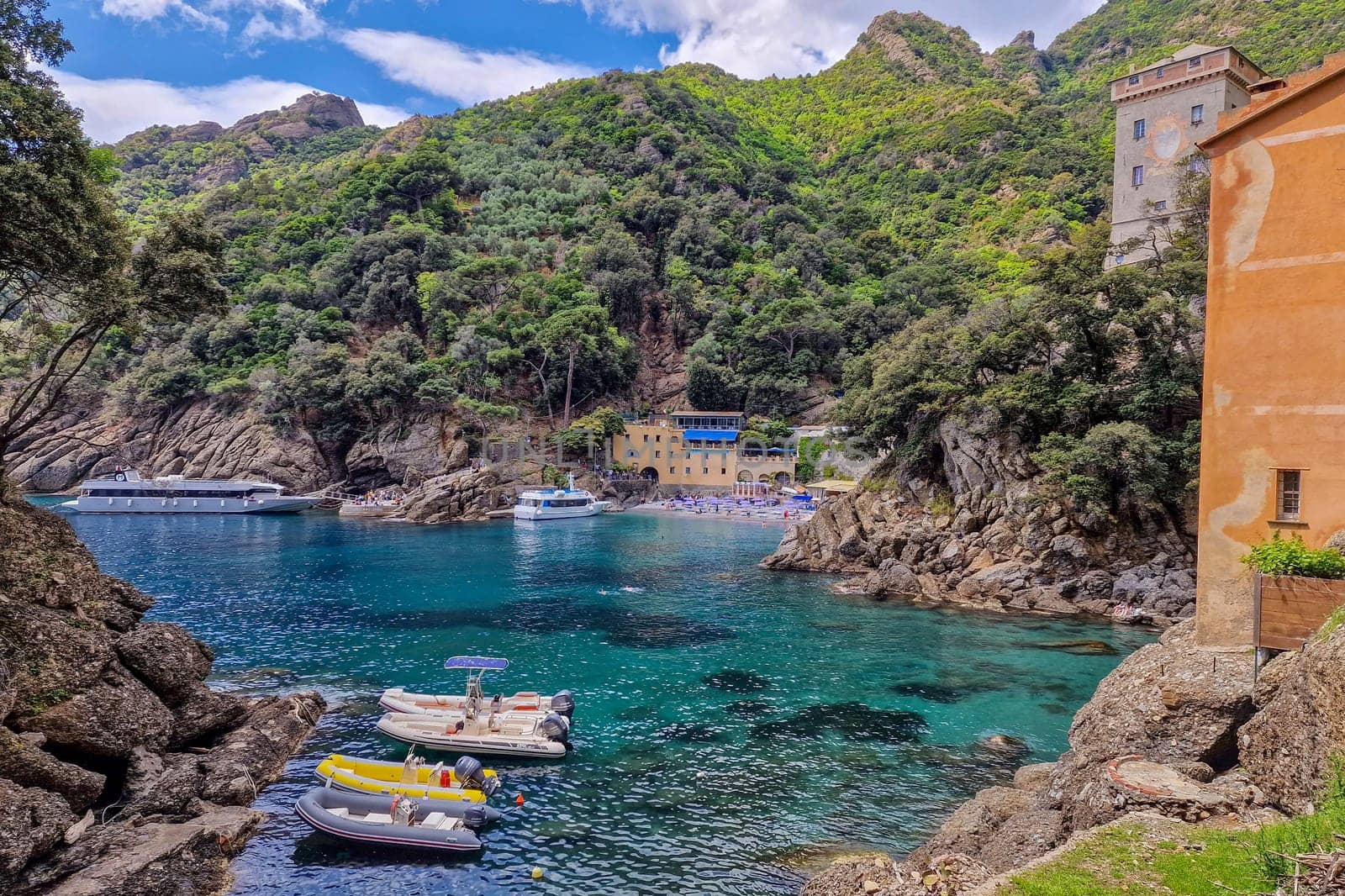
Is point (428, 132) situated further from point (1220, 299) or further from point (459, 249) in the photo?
point (1220, 299)

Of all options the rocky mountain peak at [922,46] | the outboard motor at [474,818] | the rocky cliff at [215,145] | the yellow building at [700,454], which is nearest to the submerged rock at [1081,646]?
the outboard motor at [474,818]

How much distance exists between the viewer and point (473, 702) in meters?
21.9

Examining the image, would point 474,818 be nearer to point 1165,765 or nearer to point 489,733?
point 489,733

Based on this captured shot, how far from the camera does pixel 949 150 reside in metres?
128

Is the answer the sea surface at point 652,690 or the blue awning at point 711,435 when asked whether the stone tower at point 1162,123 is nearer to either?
the sea surface at point 652,690

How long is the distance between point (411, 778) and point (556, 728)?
14.2ft

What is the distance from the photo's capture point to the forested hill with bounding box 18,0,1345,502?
45.7 meters

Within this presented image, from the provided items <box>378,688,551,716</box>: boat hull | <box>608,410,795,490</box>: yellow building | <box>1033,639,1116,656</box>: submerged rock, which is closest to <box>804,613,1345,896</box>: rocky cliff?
<box>378,688,551,716</box>: boat hull

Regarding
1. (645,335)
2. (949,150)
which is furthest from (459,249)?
(949,150)

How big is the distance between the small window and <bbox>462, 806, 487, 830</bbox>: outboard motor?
19397 millimetres

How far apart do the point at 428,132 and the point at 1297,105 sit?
18058 cm

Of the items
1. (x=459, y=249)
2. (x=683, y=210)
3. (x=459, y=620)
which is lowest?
(x=459, y=620)

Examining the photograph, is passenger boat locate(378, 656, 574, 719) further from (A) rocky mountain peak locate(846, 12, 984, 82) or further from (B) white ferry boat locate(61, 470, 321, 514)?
(A) rocky mountain peak locate(846, 12, 984, 82)

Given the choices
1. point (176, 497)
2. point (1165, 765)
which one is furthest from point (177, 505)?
point (1165, 765)
